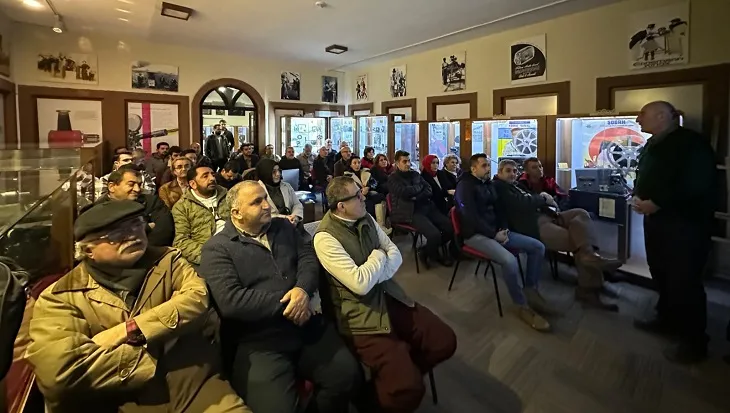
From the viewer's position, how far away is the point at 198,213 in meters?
3.01

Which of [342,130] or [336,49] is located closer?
[336,49]

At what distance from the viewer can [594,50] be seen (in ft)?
18.4

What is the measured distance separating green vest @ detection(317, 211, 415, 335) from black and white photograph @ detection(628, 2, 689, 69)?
462 cm

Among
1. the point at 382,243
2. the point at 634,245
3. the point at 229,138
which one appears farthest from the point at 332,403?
the point at 229,138

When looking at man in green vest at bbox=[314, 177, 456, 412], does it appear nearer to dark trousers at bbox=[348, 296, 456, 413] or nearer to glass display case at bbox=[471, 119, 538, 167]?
dark trousers at bbox=[348, 296, 456, 413]

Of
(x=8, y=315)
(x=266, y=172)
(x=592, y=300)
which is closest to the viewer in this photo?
(x=8, y=315)

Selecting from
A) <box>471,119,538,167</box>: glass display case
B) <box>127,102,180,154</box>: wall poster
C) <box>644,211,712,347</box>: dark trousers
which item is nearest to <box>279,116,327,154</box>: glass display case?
<box>127,102,180,154</box>: wall poster

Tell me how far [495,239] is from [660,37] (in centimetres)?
345

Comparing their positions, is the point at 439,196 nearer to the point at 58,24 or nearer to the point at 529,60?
the point at 529,60

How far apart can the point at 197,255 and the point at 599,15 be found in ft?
18.3

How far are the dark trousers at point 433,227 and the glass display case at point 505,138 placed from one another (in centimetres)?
165

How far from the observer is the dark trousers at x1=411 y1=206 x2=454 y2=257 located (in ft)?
15.4

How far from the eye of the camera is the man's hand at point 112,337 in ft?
4.56

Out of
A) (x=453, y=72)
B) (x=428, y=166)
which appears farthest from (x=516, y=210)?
(x=453, y=72)
